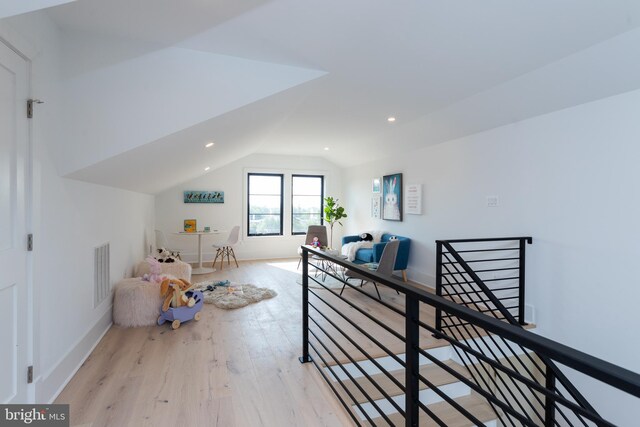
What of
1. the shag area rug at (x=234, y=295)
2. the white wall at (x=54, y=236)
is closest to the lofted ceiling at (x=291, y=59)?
the white wall at (x=54, y=236)

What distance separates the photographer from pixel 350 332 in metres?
3.17

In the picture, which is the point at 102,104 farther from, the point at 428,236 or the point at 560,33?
the point at 428,236

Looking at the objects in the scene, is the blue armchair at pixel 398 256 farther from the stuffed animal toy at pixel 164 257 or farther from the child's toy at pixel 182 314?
the stuffed animal toy at pixel 164 257

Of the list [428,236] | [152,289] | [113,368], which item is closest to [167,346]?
[113,368]

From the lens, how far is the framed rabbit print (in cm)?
561

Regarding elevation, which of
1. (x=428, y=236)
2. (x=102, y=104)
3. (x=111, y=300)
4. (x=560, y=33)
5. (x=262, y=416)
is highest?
(x=560, y=33)

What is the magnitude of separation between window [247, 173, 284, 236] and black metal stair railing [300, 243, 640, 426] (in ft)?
10.6

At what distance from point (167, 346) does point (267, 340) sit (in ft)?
2.89

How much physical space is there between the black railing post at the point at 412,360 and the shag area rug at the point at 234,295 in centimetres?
301

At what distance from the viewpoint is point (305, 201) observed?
7.93m

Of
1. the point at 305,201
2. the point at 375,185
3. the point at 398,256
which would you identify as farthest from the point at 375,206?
the point at 305,201

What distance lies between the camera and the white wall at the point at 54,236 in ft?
6.02

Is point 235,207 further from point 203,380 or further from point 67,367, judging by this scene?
point 203,380

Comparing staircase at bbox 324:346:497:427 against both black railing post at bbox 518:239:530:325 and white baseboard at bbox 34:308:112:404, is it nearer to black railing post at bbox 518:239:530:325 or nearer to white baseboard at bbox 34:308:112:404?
black railing post at bbox 518:239:530:325
